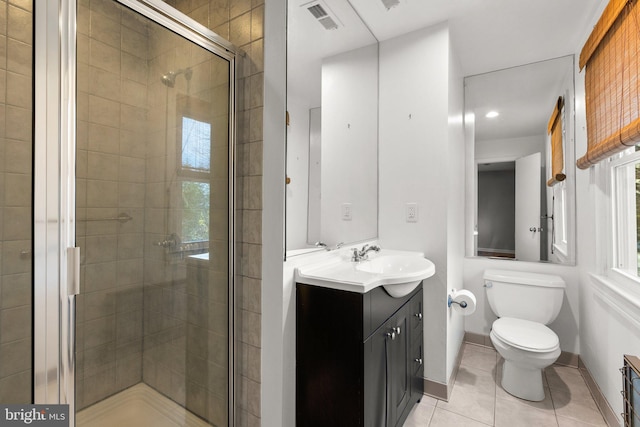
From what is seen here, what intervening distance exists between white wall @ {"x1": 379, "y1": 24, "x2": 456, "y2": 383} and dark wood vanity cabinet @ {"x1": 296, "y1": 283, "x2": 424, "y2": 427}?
577 millimetres

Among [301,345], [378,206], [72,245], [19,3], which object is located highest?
[19,3]

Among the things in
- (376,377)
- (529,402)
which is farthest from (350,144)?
(529,402)

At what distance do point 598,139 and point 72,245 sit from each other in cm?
262

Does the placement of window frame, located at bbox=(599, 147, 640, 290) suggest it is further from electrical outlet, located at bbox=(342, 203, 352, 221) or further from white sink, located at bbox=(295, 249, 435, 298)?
electrical outlet, located at bbox=(342, 203, 352, 221)

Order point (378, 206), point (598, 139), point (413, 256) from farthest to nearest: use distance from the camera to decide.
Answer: point (378, 206) → point (413, 256) → point (598, 139)

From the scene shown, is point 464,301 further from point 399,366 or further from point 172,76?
point 172,76

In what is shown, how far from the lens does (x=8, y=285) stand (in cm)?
85

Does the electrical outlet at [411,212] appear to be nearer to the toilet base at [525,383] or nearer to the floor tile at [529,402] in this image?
the toilet base at [525,383]

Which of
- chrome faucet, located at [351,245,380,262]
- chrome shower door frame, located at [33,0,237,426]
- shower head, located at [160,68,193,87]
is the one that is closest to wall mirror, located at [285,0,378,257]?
chrome faucet, located at [351,245,380,262]

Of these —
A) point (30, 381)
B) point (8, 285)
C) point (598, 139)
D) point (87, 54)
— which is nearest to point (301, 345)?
point (30, 381)

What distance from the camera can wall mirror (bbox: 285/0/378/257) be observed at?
157cm

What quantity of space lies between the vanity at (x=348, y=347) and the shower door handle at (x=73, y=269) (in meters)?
0.84

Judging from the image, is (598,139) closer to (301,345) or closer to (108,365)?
(301,345)

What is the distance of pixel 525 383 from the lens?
6.52 ft
